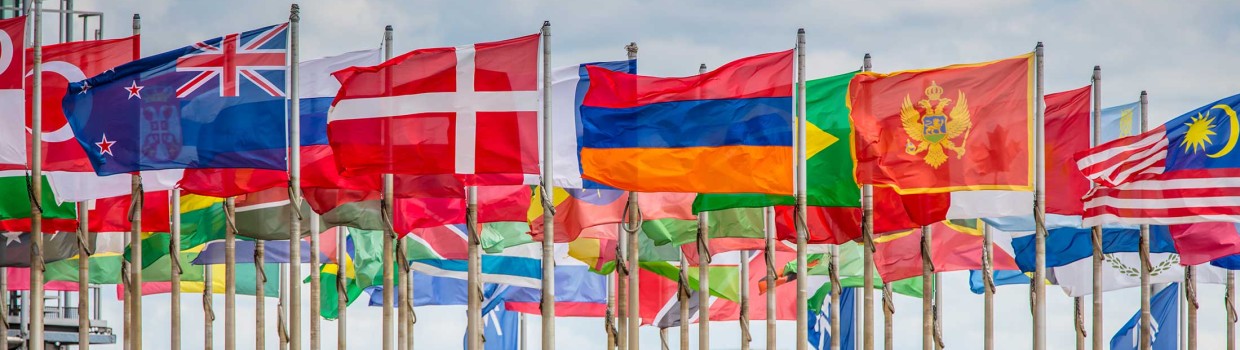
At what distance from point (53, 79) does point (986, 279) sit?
2306 cm

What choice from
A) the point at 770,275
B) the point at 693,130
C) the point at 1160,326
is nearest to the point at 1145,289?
the point at 1160,326

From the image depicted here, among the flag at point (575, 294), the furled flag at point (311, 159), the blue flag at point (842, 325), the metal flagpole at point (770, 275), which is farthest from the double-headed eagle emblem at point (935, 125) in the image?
the blue flag at point (842, 325)

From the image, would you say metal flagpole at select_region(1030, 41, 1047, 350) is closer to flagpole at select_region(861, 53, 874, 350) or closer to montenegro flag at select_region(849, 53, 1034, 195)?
montenegro flag at select_region(849, 53, 1034, 195)

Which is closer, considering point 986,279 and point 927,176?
point 927,176

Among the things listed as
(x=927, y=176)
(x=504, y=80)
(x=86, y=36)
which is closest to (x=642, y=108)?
(x=504, y=80)

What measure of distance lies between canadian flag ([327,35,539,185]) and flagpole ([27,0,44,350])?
22.0 feet

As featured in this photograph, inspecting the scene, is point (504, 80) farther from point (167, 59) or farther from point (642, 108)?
point (167, 59)

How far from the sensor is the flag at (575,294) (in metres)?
58.5

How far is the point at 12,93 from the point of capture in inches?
1828

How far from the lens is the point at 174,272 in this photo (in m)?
51.8

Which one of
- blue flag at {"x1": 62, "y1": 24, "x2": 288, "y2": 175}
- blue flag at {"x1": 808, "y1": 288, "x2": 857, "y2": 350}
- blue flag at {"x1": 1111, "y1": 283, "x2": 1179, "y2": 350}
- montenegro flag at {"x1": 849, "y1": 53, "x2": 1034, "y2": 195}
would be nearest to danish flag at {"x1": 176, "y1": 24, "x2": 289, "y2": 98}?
blue flag at {"x1": 62, "y1": 24, "x2": 288, "y2": 175}

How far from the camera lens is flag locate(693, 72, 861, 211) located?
149ft

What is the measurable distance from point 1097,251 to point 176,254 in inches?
853

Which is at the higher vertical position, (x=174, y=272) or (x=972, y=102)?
(x=972, y=102)
